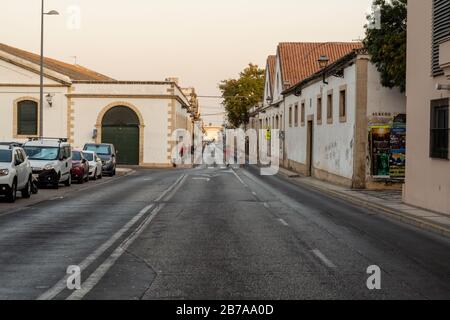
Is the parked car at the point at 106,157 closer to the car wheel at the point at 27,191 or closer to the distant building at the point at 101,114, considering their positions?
the distant building at the point at 101,114

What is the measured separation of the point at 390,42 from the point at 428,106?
7.23 meters

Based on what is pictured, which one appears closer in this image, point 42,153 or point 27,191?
point 27,191

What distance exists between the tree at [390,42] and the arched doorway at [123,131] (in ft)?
100

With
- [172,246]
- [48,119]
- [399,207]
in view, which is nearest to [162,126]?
[48,119]

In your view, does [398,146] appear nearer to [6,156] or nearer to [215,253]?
[6,156]

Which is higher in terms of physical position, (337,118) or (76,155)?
(337,118)

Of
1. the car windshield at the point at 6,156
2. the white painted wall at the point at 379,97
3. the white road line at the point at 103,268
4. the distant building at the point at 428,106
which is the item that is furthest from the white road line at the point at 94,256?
the white painted wall at the point at 379,97

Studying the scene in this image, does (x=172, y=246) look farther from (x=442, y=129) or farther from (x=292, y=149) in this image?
(x=292, y=149)

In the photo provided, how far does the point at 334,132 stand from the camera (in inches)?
1328

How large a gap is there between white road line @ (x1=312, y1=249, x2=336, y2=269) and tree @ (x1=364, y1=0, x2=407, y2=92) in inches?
639

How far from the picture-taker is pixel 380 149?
2831cm

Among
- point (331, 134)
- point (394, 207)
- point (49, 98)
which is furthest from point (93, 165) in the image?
point (394, 207)

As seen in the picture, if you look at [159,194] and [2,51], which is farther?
[2,51]
